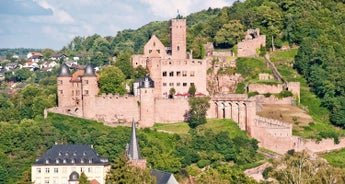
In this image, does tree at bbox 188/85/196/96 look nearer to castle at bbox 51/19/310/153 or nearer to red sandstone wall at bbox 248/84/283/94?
castle at bbox 51/19/310/153

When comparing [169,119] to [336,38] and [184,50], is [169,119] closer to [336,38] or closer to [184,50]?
[184,50]

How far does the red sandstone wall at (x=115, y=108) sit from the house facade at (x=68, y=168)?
487 inches

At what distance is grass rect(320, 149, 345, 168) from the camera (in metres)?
92.6

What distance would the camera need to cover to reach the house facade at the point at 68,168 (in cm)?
8281

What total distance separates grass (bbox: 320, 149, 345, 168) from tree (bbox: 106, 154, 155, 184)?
22.3 metres

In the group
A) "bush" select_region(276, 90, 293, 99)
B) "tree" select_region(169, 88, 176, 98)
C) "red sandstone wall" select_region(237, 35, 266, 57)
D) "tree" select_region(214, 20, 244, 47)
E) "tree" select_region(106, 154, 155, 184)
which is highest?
"tree" select_region(214, 20, 244, 47)

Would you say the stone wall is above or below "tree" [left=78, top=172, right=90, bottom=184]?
above

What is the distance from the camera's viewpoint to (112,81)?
99.6 meters

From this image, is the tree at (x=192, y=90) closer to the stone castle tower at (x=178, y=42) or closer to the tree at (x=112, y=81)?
the stone castle tower at (x=178, y=42)

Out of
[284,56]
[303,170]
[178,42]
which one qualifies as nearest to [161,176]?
[303,170]

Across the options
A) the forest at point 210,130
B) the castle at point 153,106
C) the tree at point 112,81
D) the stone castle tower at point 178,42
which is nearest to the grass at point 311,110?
the forest at point 210,130

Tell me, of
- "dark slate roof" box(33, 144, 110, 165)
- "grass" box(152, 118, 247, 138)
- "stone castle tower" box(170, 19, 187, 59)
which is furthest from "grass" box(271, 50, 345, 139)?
"dark slate roof" box(33, 144, 110, 165)

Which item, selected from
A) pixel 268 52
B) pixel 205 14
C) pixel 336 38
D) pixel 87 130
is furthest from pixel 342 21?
pixel 205 14

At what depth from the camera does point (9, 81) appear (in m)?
169
